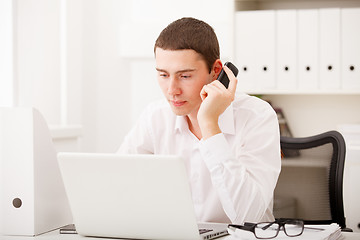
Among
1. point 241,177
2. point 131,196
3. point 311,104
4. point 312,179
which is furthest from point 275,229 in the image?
point 311,104

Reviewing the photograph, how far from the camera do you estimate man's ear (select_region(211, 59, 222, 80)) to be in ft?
5.97

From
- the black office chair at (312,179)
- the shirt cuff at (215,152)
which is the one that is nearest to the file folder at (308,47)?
the black office chair at (312,179)

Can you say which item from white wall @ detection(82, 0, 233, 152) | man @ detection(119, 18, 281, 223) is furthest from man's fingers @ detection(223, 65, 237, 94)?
white wall @ detection(82, 0, 233, 152)

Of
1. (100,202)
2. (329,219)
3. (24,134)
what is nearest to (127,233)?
(100,202)

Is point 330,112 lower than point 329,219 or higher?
higher

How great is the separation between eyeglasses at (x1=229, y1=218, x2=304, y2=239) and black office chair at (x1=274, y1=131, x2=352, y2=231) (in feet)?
2.22

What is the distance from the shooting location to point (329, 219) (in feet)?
6.70

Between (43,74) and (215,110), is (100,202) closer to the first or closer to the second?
(215,110)

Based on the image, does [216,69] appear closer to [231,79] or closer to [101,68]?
[231,79]

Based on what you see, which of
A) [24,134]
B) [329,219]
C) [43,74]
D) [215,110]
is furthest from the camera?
[43,74]

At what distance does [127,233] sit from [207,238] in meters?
0.18

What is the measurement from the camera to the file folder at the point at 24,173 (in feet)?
4.77

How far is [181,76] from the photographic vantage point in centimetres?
171

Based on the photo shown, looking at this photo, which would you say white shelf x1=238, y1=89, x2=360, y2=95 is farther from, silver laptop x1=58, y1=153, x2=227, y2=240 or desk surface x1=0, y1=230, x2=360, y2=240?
silver laptop x1=58, y1=153, x2=227, y2=240
